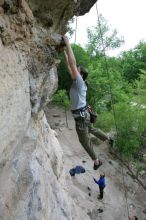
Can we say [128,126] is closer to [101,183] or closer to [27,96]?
[101,183]

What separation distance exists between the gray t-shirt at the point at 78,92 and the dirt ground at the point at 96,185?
4647 millimetres

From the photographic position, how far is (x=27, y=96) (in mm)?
6262

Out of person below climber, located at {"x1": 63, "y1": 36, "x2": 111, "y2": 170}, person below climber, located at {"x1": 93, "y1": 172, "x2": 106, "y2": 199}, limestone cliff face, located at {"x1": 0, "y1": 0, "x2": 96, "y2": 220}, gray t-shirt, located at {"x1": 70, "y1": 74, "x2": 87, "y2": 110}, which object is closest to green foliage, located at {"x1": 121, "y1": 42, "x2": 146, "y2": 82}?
person below climber, located at {"x1": 93, "y1": 172, "x2": 106, "y2": 199}

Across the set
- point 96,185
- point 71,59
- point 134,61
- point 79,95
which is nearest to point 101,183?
point 96,185

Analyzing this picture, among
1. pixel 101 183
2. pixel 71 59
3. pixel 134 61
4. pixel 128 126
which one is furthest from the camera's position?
pixel 134 61

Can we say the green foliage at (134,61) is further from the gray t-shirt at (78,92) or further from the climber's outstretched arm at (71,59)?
the climber's outstretched arm at (71,59)

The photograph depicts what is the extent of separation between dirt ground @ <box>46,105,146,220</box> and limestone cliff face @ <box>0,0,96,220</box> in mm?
4617

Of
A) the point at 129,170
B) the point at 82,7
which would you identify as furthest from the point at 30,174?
the point at 129,170

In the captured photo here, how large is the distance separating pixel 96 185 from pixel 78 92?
29.4 feet

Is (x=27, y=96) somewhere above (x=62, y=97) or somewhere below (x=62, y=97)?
above

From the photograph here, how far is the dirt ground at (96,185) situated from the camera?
45.7ft

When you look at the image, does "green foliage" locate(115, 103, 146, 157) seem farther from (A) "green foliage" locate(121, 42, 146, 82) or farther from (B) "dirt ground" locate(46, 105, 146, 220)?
(A) "green foliage" locate(121, 42, 146, 82)

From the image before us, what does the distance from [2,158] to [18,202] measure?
1403 mm

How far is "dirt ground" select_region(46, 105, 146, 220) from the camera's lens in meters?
13.9
